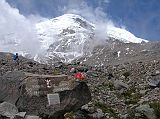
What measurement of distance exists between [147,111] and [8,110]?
771 centimetres

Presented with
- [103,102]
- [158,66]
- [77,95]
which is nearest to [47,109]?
[77,95]

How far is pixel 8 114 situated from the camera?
789 inches

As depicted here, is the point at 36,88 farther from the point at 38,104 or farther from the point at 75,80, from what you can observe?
the point at 75,80

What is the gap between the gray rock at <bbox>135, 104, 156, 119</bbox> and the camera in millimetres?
22453

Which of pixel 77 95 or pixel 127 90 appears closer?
pixel 77 95

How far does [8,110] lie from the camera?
66.7 feet

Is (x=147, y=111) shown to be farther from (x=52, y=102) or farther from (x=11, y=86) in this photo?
(x=11, y=86)

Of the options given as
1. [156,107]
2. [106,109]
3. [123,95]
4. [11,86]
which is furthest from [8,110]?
[123,95]

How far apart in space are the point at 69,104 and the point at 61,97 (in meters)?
0.54

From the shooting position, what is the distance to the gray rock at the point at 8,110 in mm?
19994

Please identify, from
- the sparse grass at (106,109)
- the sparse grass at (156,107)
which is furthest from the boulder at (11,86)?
the sparse grass at (156,107)

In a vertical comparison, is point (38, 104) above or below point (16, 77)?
below

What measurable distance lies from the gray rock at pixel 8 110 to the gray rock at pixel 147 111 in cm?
704

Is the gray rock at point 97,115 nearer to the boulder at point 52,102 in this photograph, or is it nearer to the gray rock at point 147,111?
the boulder at point 52,102
